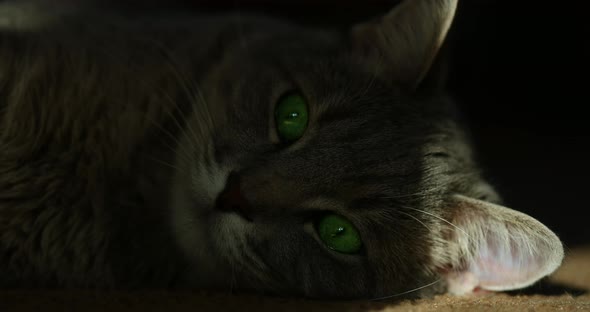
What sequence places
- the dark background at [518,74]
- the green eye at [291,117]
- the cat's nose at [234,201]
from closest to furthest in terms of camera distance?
1. the cat's nose at [234,201]
2. the green eye at [291,117]
3. the dark background at [518,74]

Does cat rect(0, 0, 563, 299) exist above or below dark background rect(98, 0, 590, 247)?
below

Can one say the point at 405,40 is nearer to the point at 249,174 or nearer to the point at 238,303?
the point at 249,174

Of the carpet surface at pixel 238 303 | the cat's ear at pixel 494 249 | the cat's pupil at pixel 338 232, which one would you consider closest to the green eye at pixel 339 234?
the cat's pupil at pixel 338 232

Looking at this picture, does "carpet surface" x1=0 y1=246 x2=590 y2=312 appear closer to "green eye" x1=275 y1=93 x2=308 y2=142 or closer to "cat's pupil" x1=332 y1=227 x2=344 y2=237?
Answer: "cat's pupil" x1=332 y1=227 x2=344 y2=237

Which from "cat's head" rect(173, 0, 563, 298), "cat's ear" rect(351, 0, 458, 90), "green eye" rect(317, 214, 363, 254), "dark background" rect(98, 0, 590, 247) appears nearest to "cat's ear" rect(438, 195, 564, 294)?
"cat's head" rect(173, 0, 563, 298)

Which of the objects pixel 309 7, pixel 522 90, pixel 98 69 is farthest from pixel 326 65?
pixel 522 90

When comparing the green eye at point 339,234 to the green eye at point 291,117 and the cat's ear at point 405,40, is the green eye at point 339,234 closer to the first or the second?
the green eye at point 291,117

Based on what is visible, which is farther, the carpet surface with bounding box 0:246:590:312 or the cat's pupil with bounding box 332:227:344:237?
the cat's pupil with bounding box 332:227:344:237

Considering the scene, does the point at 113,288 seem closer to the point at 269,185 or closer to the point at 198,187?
the point at 198,187

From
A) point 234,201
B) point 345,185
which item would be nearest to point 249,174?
point 234,201
